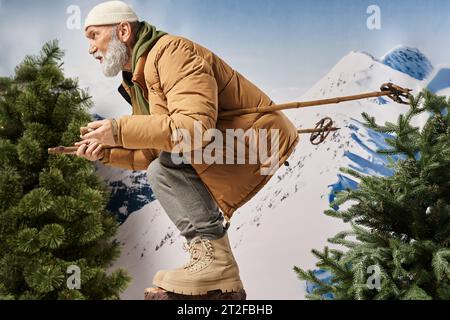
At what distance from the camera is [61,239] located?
3158 millimetres

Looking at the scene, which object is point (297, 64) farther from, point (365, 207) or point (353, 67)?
point (365, 207)

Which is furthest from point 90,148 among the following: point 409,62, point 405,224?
point 409,62

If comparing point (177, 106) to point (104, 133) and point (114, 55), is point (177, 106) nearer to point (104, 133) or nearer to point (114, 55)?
point (104, 133)

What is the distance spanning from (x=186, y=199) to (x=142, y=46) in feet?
1.58

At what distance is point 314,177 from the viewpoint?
3.41 metres

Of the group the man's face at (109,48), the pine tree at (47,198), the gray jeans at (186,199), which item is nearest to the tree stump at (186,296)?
the gray jeans at (186,199)

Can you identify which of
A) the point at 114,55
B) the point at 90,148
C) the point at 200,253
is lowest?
the point at 200,253

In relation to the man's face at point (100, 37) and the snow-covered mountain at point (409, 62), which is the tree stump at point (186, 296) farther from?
the snow-covered mountain at point (409, 62)

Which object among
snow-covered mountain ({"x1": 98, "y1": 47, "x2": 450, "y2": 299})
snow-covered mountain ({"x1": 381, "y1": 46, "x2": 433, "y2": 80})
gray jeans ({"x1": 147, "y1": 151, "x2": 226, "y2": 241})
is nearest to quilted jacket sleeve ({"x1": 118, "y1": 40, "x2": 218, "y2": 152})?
gray jeans ({"x1": 147, "y1": 151, "x2": 226, "y2": 241})

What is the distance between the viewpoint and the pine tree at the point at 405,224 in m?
2.20

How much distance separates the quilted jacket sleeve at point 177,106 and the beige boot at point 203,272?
313 mm

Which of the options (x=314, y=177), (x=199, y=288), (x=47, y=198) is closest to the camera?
(x=199, y=288)

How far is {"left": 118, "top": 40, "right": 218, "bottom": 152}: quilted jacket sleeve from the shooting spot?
1.92 meters

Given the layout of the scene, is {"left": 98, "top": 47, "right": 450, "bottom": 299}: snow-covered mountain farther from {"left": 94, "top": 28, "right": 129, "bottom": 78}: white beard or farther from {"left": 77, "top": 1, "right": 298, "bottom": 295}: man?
{"left": 94, "top": 28, "right": 129, "bottom": 78}: white beard
